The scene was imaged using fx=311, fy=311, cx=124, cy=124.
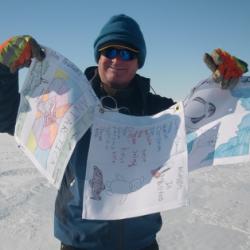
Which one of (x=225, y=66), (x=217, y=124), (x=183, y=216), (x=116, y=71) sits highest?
(x=225, y=66)

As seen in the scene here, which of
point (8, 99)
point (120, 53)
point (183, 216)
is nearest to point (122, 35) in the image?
point (120, 53)

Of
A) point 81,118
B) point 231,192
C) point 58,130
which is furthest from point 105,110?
point 231,192

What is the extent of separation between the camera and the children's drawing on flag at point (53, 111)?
135cm

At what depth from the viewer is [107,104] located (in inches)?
60.6

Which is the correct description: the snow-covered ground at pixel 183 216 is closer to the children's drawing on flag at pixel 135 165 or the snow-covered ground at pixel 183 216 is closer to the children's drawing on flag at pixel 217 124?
the children's drawing on flag at pixel 217 124

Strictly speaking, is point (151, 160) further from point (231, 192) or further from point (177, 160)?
point (231, 192)

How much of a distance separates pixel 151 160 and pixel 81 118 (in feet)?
1.18

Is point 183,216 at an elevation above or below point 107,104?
below

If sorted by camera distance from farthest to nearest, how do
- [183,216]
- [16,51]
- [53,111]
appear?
1. [183,216]
2. [53,111]
3. [16,51]

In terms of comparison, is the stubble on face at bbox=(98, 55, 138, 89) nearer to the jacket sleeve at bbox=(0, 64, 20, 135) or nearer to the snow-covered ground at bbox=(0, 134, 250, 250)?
the jacket sleeve at bbox=(0, 64, 20, 135)

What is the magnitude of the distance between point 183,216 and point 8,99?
2694 mm

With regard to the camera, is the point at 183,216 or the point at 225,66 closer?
the point at 225,66

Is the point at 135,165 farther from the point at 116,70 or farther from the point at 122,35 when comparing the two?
the point at 122,35

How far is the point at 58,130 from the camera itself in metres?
1.37
